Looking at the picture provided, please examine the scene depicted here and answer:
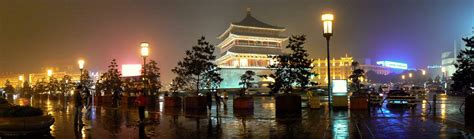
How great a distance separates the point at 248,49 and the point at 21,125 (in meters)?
80.6

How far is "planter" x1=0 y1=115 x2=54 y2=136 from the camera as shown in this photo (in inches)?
515

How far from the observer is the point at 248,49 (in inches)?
3664

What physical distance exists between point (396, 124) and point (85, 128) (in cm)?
1212

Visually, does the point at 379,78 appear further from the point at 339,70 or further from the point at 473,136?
the point at 473,136

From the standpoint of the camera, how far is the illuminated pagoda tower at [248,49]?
304ft

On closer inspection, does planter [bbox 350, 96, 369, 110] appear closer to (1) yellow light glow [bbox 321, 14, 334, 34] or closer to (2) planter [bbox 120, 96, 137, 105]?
(1) yellow light glow [bbox 321, 14, 334, 34]

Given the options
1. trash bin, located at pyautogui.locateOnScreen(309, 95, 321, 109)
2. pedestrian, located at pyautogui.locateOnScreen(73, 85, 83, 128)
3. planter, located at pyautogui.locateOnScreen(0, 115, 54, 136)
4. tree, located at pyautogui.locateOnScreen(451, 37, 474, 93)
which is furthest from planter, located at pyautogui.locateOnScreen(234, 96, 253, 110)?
planter, located at pyautogui.locateOnScreen(0, 115, 54, 136)

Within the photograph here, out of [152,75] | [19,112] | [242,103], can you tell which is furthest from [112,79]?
[19,112]

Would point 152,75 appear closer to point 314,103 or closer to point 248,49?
point 314,103

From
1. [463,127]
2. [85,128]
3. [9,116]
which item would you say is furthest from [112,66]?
[463,127]

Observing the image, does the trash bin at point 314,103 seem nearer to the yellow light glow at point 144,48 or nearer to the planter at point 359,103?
the planter at point 359,103

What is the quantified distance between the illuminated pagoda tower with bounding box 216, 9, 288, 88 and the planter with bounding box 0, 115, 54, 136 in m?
77.5

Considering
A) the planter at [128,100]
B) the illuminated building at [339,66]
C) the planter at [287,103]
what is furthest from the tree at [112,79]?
the illuminated building at [339,66]

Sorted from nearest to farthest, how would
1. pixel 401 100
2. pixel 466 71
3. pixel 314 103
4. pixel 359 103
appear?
pixel 466 71 < pixel 359 103 < pixel 314 103 < pixel 401 100
